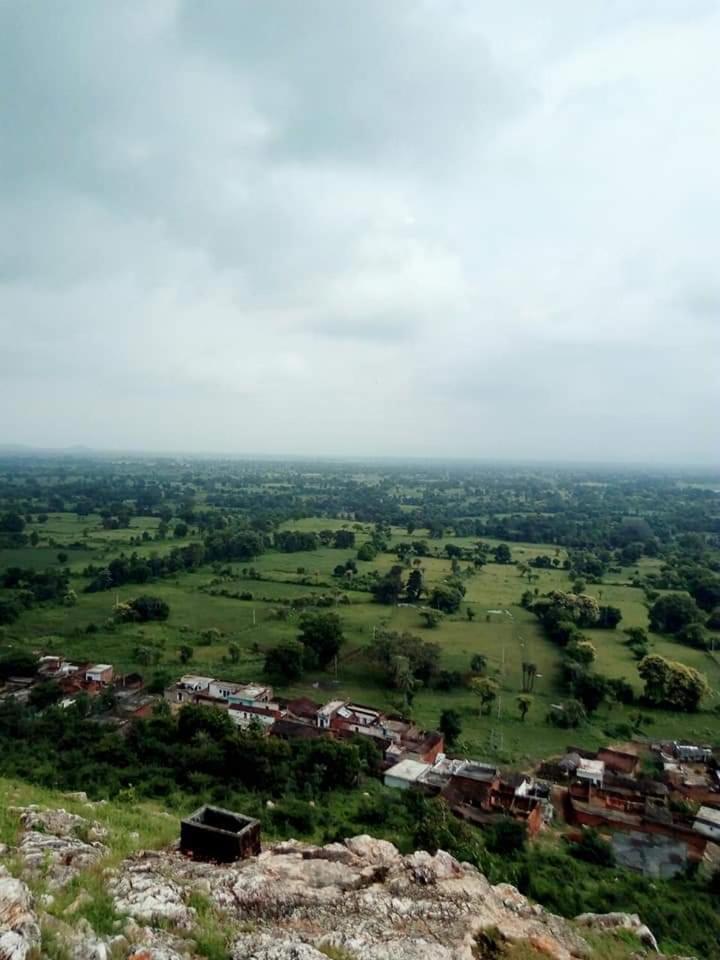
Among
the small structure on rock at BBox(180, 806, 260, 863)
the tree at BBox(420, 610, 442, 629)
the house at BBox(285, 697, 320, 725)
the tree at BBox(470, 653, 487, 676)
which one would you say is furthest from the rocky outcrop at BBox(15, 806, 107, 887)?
the tree at BBox(420, 610, 442, 629)

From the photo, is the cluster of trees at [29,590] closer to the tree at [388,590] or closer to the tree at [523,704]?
the tree at [388,590]

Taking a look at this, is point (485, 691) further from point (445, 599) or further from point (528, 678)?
point (445, 599)

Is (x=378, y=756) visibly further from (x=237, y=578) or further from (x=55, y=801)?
(x=237, y=578)

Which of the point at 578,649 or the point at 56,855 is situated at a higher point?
the point at 56,855

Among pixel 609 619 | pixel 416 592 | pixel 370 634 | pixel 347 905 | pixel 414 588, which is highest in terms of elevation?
pixel 347 905

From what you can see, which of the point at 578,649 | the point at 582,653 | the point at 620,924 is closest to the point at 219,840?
the point at 620,924

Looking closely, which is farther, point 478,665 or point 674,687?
point 478,665
